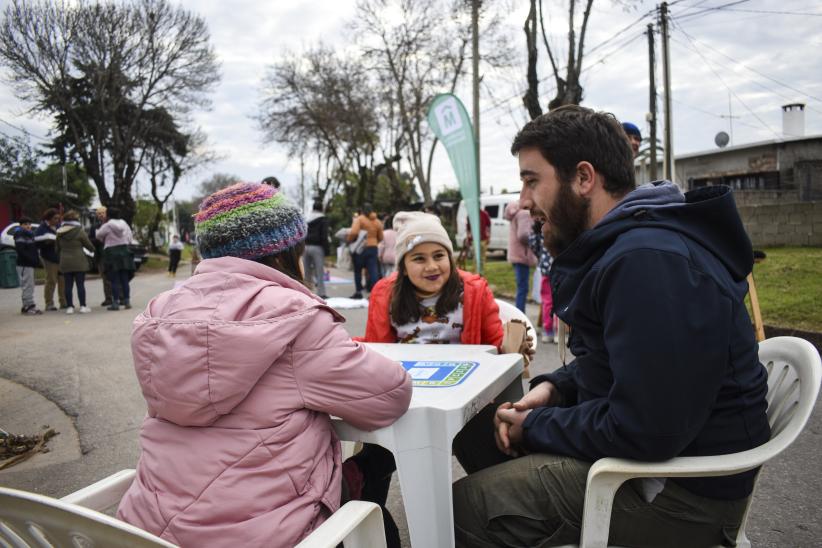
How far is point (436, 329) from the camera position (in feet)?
10.2

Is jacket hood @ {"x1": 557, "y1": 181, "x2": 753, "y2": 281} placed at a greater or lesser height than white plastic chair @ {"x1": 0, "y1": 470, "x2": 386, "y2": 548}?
greater

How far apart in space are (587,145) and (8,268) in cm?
1357

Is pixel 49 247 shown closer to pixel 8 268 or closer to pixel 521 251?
pixel 8 268

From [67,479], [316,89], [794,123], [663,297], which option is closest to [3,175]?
[316,89]

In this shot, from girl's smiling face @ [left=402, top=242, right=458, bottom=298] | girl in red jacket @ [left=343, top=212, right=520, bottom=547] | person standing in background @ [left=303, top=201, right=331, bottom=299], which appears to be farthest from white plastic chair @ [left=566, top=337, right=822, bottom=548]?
person standing in background @ [left=303, top=201, right=331, bottom=299]

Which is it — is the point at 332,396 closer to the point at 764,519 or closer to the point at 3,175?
the point at 764,519

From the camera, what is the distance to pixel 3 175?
1794 centimetres

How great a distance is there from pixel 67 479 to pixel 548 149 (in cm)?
339

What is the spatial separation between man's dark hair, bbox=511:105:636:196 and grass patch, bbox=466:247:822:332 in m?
5.31

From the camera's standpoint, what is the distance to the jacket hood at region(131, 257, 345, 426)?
1421 millimetres

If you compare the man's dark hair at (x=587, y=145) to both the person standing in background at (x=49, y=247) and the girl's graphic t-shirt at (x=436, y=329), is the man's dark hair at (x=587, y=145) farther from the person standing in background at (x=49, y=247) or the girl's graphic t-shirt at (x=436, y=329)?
the person standing in background at (x=49, y=247)

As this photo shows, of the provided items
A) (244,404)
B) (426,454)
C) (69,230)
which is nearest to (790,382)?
(426,454)

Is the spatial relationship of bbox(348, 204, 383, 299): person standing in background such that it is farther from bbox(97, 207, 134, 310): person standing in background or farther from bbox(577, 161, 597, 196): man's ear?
bbox(577, 161, 597, 196): man's ear

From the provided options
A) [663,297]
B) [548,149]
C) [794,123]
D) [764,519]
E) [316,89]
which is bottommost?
[764,519]
